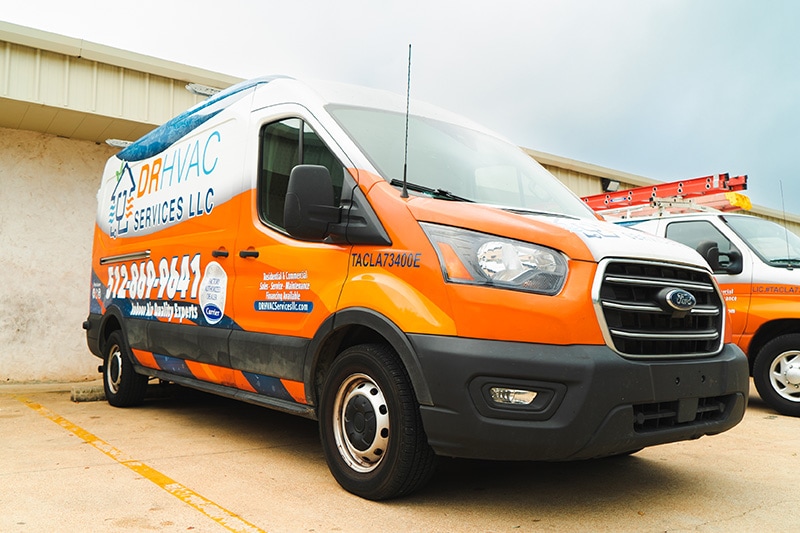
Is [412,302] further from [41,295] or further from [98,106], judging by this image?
[41,295]

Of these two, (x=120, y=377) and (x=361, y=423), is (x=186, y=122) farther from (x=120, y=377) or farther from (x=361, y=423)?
(x=361, y=423)

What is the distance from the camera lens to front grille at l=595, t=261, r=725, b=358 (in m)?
3.25

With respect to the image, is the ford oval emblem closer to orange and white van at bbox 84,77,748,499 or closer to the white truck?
orange and white van at bbox 84,77,748,499

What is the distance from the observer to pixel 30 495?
3707 millimetres

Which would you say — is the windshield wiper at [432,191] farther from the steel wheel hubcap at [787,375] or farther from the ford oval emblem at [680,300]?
the steel wheel hubcap at [787,375]

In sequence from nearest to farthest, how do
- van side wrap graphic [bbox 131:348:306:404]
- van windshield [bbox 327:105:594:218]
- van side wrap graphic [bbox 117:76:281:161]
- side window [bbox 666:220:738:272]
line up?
van windshield [bbox 327:105:594:218] → van side wrap graphic [bbox 131:348:306:404] → van side wrap graphic [bbox 117:76:281:161] → side window [bbox 666:220:738:272]

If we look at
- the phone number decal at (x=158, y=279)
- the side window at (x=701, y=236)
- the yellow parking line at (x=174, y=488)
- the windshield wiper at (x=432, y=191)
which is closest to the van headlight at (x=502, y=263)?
the windshield wiper at (x=432, y=191)

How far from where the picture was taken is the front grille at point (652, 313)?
10.7 feet

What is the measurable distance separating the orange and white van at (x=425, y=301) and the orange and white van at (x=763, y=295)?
3.28 metres

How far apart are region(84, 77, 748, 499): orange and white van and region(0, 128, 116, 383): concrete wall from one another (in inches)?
188

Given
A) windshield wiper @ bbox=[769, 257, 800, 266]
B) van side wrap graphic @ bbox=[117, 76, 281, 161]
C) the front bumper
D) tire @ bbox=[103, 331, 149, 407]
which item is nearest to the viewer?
the front bumper

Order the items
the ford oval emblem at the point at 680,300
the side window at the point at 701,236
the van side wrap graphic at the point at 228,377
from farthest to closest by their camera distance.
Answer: the side window at the point at 701,236 → the van side wrap graphic at the point at 228,377 → the ford oval emblem at the point at 680,300

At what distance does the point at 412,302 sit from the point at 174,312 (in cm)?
281

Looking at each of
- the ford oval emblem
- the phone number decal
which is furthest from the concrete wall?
the ford oval emblem
